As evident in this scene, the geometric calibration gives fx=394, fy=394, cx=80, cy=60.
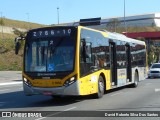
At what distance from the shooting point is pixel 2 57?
206ft

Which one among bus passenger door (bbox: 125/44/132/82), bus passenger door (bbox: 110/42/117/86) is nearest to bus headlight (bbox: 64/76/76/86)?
bus passenger door (bbox: 110/42/117/86)

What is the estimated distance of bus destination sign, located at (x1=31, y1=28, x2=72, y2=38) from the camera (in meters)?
15.6

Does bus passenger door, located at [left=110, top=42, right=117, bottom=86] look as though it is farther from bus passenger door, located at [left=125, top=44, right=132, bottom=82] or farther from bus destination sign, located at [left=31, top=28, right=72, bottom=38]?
bus destination sign, located at [left=31, top=28, right=72, bottom=38]

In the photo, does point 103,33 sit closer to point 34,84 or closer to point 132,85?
point 34,84

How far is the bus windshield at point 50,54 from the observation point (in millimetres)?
15148

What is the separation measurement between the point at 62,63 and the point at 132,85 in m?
10.8

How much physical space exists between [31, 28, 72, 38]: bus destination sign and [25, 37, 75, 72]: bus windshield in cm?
17

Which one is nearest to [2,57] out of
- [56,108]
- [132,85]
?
[132,85]

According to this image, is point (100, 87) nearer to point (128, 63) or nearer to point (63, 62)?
point (63, 62)

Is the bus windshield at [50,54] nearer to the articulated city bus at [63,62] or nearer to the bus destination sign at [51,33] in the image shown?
the articulated city bus at [63,62]

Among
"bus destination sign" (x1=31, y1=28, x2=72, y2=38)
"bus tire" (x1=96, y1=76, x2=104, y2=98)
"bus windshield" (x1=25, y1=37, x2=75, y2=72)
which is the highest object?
"bus destination sign" (x1=31, y1=28, x2=72, y2=38)

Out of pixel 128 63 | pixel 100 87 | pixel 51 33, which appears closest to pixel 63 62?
pixel 51 33

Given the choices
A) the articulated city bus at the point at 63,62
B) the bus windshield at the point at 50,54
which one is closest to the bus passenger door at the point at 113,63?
the articulated city bus at the point at 63,62

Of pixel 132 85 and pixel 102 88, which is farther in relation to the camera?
pixel 132 85
